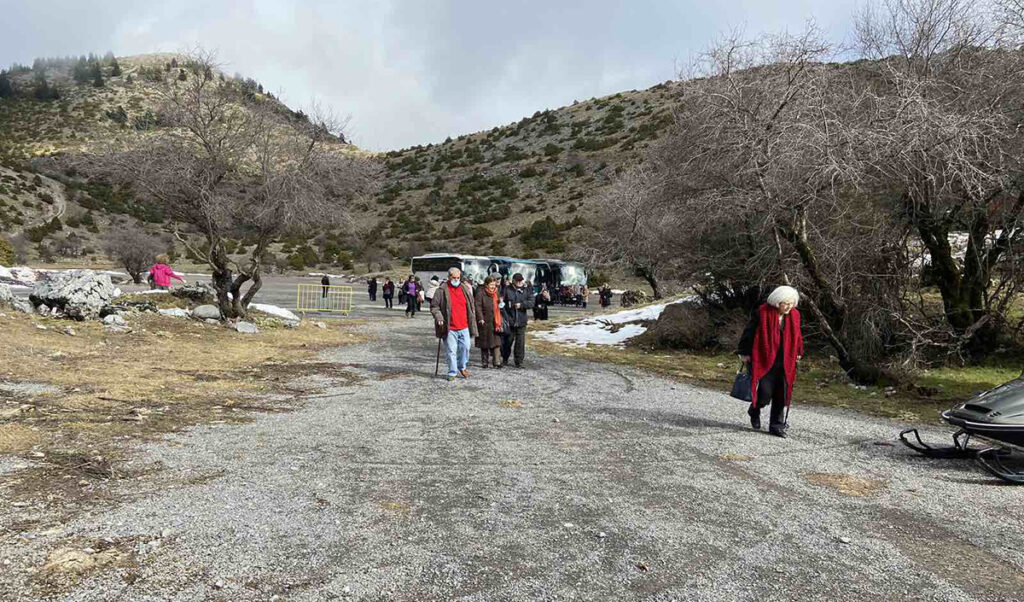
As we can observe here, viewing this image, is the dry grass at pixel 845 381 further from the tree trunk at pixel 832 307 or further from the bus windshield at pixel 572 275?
the bus windshield at pixel 572 275

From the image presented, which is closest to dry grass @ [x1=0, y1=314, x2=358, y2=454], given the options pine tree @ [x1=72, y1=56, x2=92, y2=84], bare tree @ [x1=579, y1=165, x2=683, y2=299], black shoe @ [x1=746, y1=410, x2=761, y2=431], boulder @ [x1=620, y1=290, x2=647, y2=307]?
black shoe @ [x1=746, y1=410, x2=761, y2=431]

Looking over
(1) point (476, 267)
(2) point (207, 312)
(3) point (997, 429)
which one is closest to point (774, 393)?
(3) point (997, 429)

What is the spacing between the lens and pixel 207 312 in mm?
16219

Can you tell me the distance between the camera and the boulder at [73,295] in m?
13.3

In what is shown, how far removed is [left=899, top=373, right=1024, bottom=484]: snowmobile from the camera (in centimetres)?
528

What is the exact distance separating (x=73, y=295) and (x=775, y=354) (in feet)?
44.5

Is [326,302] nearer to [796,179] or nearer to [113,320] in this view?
[113,320]

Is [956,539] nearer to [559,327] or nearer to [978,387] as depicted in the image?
[978,387]

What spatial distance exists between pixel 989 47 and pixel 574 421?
9.72 m

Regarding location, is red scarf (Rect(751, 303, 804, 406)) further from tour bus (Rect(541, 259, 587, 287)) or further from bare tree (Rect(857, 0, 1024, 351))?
tour bus (Rect(541, 259, 587, 287))

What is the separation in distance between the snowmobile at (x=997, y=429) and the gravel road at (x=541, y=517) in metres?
0.23

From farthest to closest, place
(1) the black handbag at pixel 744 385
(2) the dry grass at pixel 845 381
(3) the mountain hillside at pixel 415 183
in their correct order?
1. (3) the mountain hillside at pixel 415 183
2. (2) the dry grass at pixel 845 381
3. (1) the black handbag at pixel 744 385

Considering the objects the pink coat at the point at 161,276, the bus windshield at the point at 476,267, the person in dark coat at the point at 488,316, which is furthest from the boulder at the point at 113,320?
the bus windshield at the point at 476,267

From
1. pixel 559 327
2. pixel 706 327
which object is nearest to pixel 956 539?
pixel 706 327
